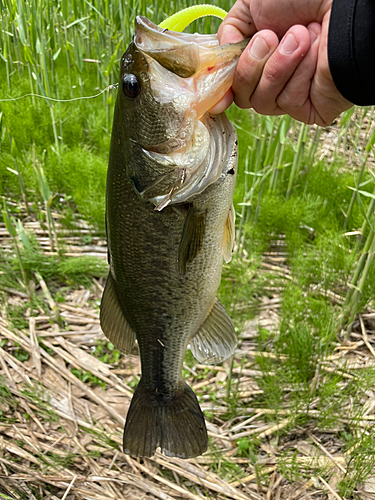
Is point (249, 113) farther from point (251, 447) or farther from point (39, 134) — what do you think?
point (251, 447)

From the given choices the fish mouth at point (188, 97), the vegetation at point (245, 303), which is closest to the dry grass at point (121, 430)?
the vegetation at point (245, 303)

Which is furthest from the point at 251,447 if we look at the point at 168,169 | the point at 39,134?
the point at 39,134

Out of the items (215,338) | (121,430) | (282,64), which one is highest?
(282,64)

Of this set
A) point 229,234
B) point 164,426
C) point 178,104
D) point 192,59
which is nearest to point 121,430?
point 164,426

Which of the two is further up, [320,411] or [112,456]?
[320,411]

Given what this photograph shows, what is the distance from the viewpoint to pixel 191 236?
1331mm

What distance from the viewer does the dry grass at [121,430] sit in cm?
210

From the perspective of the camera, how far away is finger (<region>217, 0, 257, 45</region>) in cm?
148

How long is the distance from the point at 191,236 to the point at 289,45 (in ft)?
2.05

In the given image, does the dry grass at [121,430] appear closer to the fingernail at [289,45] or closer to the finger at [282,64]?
the finger at [282,64]

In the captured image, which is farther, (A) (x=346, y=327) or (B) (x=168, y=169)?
(A) (x=346, y=327)

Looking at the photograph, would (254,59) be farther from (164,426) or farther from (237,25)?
(164,426)

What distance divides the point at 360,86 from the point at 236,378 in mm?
1915

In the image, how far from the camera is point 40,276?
301 cm
